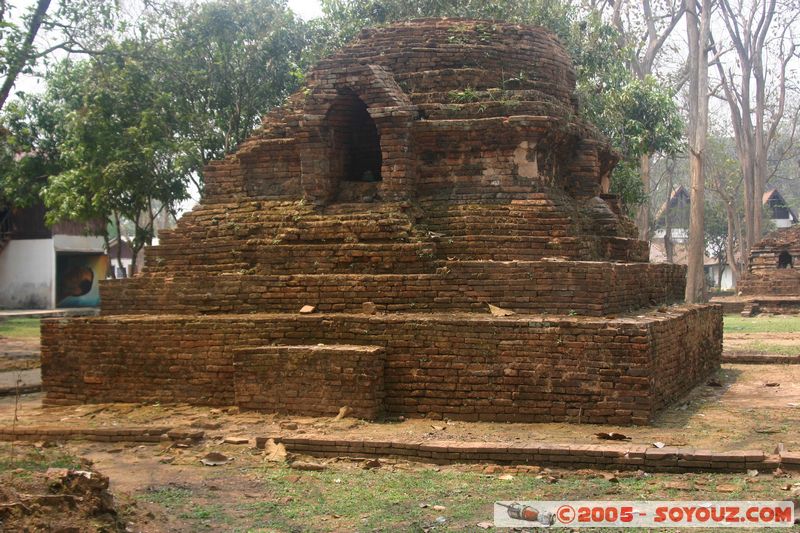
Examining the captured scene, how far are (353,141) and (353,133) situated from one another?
0.11 m

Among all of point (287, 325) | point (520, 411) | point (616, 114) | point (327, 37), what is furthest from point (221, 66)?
point (520, 411)

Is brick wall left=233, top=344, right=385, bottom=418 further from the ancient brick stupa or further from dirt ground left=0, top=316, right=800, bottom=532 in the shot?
dirt ground left=0, top=316, right=800, bottom=532

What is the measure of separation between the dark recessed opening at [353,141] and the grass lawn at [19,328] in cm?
Answer: 1273

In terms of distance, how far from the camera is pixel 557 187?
10.6 meters

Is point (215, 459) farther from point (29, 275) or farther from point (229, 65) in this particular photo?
point (29, 275)

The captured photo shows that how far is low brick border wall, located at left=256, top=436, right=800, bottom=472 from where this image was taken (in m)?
6.36

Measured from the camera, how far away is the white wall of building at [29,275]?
101 feet

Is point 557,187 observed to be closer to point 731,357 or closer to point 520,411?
point 520,411

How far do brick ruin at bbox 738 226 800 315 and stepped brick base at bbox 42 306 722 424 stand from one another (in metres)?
20.3

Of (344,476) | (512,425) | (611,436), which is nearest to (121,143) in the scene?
(512,425)

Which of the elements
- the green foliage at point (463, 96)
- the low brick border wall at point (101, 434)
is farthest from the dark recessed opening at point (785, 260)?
the low brick border wall at point (101, 434)

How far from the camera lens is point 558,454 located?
668 centimetres

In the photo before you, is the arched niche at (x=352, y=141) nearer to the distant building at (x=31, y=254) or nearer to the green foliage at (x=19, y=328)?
the green foliage at (x=19, y=328)

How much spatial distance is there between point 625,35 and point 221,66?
1337 cm
